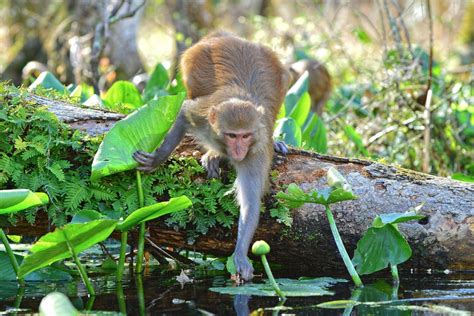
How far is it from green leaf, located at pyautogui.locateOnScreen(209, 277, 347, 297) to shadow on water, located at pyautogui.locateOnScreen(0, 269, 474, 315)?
4 cm

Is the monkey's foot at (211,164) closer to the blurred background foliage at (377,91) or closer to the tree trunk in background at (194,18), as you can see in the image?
the blurred background foliage at (377,91)

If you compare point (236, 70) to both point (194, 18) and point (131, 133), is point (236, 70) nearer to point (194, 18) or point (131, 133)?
point (131, 133)

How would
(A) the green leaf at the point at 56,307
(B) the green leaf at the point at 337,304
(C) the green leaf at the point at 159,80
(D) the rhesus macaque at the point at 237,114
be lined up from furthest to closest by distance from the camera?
(C) the green leaf at the point at 159,80 < (D) the rhesus macaque at the point at 237,114 < (B) the green leaf at the point at 337,304 < (A) the green leaf at the point at 56,307

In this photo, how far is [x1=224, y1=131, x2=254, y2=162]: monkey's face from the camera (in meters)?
6.29

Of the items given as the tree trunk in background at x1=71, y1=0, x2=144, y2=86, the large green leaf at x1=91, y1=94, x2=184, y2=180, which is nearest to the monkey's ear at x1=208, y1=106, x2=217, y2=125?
the large green leaf at x1=91, y1=94, x2=184, y2=180

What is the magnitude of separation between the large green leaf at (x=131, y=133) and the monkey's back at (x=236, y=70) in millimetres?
1385

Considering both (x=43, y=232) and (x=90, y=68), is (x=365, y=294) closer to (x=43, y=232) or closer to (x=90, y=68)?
(x=43, y=232)

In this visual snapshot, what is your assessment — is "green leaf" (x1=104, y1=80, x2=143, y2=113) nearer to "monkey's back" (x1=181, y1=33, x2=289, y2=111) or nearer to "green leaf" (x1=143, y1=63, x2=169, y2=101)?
"green leaf" (x1=143, y1=63, x2=169, y2=101)

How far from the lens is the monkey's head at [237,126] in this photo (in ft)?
20.8

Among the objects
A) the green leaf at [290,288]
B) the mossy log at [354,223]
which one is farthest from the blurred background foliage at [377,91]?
the green leaf at [290,288]

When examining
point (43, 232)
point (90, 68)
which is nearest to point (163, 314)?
point (43, 232)

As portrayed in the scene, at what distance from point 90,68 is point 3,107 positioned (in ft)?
17.2

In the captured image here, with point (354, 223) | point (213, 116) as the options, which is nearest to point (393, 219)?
point (354, 223)

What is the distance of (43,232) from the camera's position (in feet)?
20.6
